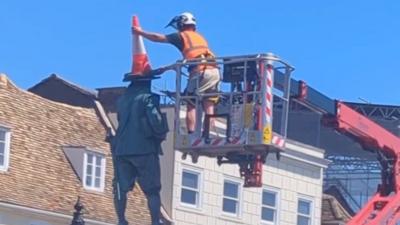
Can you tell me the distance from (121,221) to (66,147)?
82.3 feet

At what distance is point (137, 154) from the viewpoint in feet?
49.6

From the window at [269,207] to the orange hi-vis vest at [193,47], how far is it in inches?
1182

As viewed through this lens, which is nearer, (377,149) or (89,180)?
(377,149)

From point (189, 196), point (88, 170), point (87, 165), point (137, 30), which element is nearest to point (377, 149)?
point (137, 30)

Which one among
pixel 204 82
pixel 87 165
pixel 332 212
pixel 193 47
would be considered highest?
pixel 332 212

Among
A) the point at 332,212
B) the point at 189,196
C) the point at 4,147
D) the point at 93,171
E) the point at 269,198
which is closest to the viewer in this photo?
the point at 4,147

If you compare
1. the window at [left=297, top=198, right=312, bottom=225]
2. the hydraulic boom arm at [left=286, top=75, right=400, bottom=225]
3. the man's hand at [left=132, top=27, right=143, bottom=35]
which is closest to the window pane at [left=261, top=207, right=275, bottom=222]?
the window at [left=297, top=198, right=312, bottom=225]

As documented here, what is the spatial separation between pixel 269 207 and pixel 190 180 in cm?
414

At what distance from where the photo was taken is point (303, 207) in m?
47.1

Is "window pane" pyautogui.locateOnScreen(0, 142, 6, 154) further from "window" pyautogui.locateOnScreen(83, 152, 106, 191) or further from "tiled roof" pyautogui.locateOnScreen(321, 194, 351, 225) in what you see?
"tiled roof" pyautogui.locateOnScreen(321, 194, 351, 225)

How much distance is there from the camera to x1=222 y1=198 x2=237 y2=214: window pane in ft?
144

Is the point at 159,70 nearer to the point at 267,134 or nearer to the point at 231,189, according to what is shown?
the point at 267,134

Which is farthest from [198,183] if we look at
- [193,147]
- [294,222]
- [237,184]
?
[193,147]

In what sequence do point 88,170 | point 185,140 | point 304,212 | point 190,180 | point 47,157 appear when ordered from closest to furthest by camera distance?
1. point 185,140
2. point 47,157
3. point 88,170
4. point 190,180
5. point 304,212
